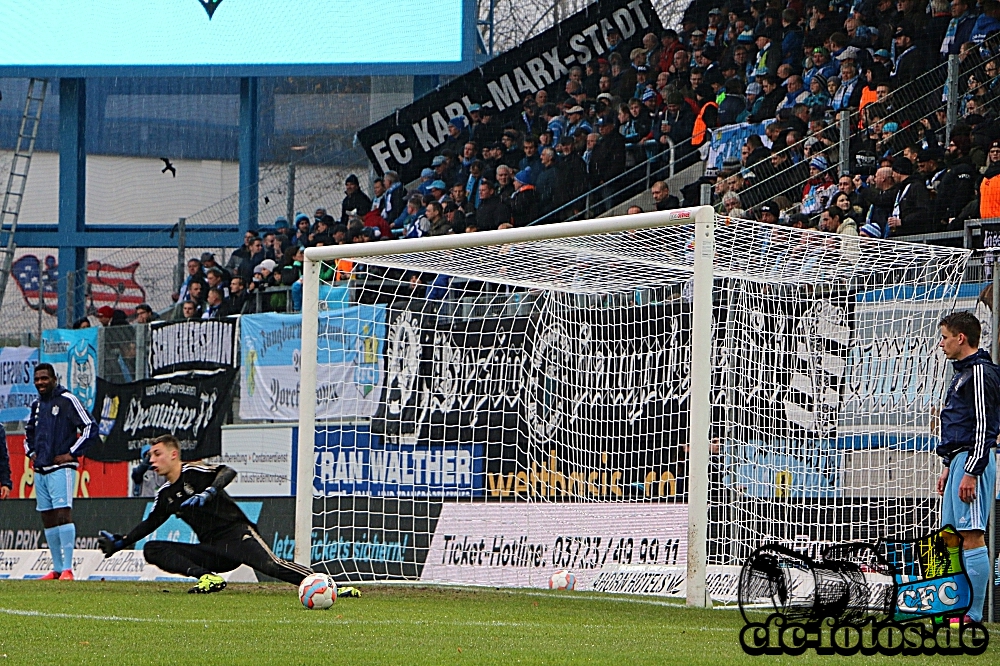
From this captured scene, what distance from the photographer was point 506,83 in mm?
19812

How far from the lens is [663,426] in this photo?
1220 centimetres

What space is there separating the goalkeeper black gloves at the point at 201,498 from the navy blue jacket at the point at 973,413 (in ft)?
16.2

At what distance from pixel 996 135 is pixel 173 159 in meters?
15.0

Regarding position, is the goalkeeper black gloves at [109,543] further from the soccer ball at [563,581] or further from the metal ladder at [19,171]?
the metal ladder at [19,171]

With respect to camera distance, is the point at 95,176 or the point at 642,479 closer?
the point at 642,479

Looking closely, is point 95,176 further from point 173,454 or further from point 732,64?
point 173,454

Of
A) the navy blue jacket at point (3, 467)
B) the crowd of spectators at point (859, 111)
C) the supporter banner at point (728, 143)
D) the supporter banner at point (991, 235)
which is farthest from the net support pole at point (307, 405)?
the supporter banner at point (728, 143)

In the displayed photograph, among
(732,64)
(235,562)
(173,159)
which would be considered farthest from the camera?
(173,159)

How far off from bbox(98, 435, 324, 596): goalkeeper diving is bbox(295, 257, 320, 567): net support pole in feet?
1.82

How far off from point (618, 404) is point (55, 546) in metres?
5.18

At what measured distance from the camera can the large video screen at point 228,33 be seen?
20734mm

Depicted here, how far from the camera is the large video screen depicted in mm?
20734

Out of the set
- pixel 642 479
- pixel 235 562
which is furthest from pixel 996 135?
pixel 235 562

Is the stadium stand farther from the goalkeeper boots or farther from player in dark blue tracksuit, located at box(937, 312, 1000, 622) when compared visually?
player in dark blue tracksuit, located at box(937, 312, 1000, 622)
